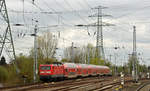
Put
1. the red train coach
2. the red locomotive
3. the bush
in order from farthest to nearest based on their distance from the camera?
1. the red locomotive
2. the red train coach
3. the bush

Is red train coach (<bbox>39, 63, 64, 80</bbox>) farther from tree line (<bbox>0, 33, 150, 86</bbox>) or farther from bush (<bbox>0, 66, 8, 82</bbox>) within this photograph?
bush (<bbox>0, 66, 8, 82</bbox>)

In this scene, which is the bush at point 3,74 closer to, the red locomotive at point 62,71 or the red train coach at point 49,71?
the red train coach at point 49,71

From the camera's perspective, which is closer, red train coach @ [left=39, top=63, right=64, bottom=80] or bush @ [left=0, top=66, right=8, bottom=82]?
bush @ [left=0, top=66, right=8, bottom=82]

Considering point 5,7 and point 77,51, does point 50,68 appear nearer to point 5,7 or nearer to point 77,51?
point 5,7

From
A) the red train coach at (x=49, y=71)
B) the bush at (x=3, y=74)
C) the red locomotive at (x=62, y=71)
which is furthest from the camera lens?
the red locomotive at (x=62, y=71)

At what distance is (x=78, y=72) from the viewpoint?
56250 mm

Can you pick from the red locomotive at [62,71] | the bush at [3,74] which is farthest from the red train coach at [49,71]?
the bush at [3,74]

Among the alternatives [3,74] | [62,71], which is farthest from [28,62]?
[3,74]

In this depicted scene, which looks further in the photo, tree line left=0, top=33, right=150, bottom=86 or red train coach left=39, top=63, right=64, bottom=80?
red train coach left=39, top=63, right=64, bottom=80

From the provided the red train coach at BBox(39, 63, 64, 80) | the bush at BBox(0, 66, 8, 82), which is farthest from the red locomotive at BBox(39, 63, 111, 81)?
the bush at BBox(0, 66, 8, 82)

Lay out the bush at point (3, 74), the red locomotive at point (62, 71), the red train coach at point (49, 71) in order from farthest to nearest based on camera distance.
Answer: the red locomotive at point (62, 71) < the red train coach at point (49, 71) < the bush at point (3, 74)

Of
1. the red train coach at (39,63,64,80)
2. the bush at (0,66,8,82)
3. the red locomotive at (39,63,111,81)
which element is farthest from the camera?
the red locomotive at (39,63,111,81)

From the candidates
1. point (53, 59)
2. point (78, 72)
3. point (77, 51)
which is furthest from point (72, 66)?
point (77, 51)

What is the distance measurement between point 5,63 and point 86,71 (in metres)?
27.0
